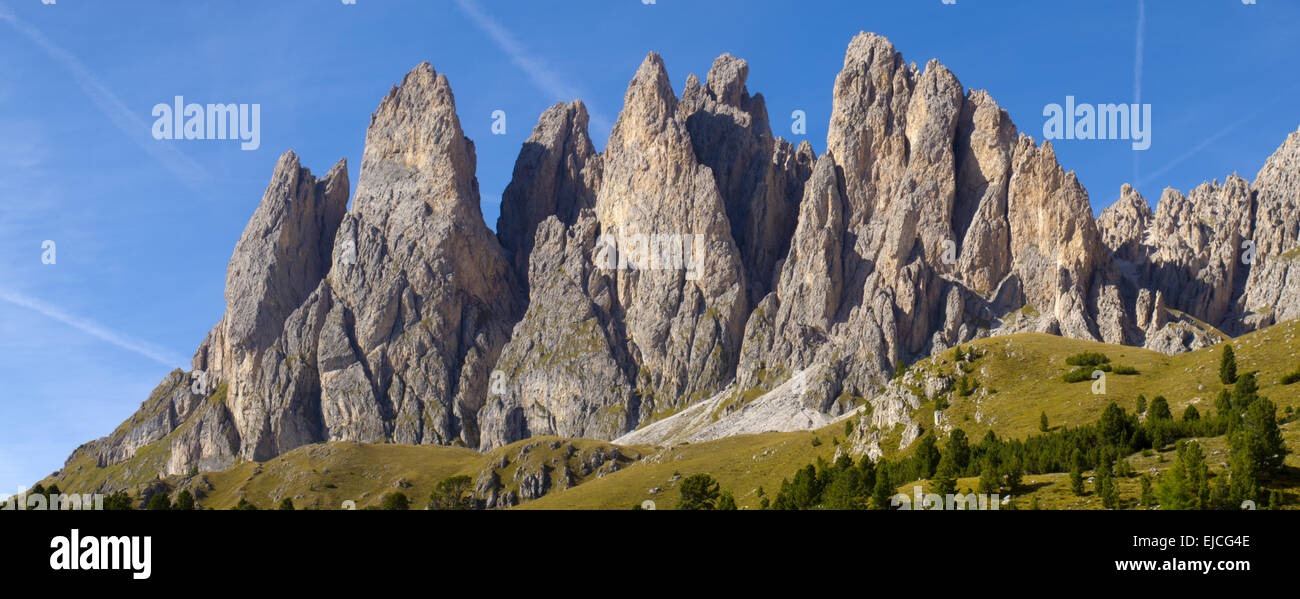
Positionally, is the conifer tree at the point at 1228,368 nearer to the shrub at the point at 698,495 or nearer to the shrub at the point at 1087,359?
the shrub at the point at 1087,359

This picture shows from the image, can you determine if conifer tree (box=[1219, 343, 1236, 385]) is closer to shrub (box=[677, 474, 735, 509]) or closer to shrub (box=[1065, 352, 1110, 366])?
shrub (box=[1065, 352, 1110, 366])

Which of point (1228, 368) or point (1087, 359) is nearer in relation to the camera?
point (1228, 368)

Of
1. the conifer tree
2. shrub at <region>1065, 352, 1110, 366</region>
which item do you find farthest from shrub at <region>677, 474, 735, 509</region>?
the conifer tree

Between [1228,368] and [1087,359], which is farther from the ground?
[1087,359]

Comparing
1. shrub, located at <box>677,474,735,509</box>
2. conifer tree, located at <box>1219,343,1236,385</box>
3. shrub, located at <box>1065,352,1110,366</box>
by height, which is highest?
shrub, located at <box>1065,352,1110,366</box>

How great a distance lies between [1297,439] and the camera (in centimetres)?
7625

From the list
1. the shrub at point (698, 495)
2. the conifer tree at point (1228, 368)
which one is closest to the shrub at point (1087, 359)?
the conifer tree at point (1228, 368)

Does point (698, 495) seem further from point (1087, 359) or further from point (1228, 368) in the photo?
point (1228, 368)

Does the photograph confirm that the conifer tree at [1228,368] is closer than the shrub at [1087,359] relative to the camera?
Yes

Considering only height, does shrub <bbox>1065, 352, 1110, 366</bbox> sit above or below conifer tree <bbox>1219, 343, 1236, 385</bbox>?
above

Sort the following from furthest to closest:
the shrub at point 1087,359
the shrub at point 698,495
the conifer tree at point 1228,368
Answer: the shrub at point 698,495, the shrub at point 1087,359, the conifer tree at point 1228,368

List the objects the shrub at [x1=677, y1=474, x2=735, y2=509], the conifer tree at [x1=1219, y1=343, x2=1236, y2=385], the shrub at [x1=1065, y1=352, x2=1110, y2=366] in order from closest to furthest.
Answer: the conifer tree at [x1=1219, y1=343, x2=1236, y2=385], the shrub at [x1=1065, y1=352, x2=1110, y2=366], the shrub at [x1=677, y1=474, x2=735, y2=509]

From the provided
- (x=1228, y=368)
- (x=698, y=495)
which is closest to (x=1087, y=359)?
(x=1228, y=368)

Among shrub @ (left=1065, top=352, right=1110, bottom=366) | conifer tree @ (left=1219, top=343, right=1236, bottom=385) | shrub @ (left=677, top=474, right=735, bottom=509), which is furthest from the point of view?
shrub @ (left=677, top=474, right=735, bottom=509)
